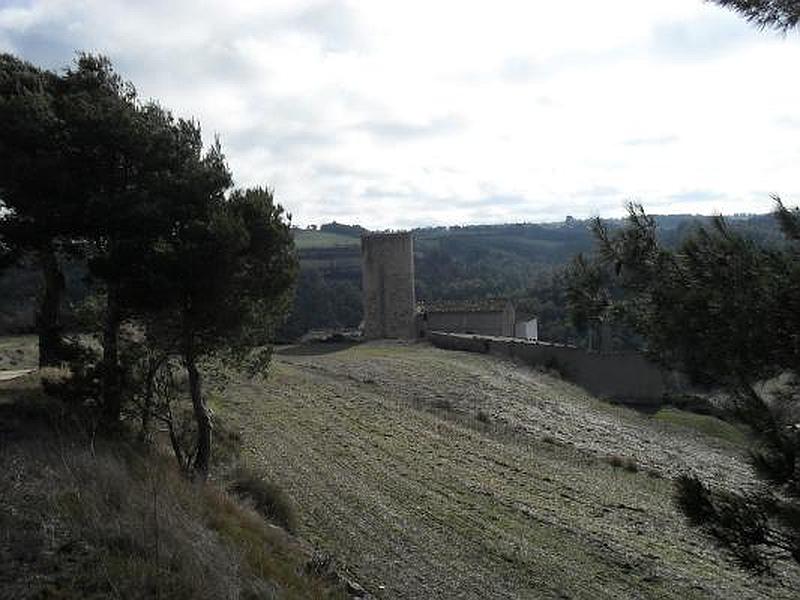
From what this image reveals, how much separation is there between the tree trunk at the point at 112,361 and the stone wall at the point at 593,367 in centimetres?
2899

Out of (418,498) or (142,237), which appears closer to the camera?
(142,237)

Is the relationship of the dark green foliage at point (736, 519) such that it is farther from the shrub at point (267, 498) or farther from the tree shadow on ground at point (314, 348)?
the tree shadow on ground at point (314, 348)

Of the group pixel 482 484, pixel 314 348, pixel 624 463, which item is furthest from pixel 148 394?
pixel 314 348

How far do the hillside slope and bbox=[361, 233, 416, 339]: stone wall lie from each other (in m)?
16.4

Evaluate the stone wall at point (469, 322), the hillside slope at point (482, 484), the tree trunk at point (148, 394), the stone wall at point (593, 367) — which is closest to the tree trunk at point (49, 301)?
the tree trunk at point (148, 394)

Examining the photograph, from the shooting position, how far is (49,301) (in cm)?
1623

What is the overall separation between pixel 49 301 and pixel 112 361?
4869 mm

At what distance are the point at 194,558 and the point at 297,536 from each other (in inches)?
198

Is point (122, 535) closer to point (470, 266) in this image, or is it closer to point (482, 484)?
point (482, 484)

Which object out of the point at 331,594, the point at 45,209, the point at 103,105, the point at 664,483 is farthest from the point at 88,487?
the point at 664,483

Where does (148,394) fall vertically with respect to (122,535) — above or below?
above

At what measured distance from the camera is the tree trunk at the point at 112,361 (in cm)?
1216

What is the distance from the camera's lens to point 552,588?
11266mm

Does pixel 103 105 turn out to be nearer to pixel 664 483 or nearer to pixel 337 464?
pixel 337 464
